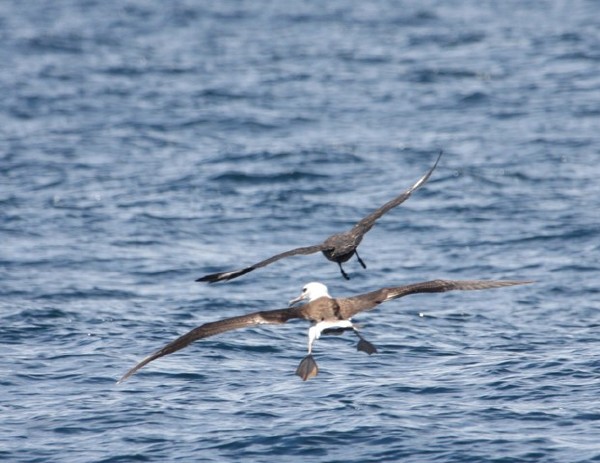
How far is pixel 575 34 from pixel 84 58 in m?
15.3

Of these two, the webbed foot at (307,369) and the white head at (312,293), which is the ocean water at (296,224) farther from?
the white head at (312,293)

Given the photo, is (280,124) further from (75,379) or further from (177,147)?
(75,379)

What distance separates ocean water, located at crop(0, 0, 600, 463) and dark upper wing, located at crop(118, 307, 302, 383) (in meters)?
1.43

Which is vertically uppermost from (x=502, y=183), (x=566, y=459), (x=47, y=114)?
(x=47, y=114)

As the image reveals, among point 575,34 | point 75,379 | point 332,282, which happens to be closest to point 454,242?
point 332,282

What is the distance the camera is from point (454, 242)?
22281 mm

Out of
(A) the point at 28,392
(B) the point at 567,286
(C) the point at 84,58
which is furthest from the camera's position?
(C) the point at 84,58

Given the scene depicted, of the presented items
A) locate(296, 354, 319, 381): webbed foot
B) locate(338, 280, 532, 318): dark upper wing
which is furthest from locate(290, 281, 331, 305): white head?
locate(296, 354, 319, 381): webbed foot

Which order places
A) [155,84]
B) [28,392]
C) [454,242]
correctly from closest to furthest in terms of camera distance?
[28,392] < [454,242] < [155,84]

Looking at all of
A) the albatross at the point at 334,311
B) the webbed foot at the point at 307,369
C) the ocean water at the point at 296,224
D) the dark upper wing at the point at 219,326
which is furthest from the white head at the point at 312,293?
the ocean water at the point at 296,224

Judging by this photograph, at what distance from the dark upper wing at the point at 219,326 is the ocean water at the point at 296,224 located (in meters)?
1.43

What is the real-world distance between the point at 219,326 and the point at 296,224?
11347 mm

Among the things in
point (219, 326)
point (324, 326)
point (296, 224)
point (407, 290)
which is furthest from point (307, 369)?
point (296, 224)

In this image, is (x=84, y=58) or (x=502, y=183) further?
(x=84, y=58)
